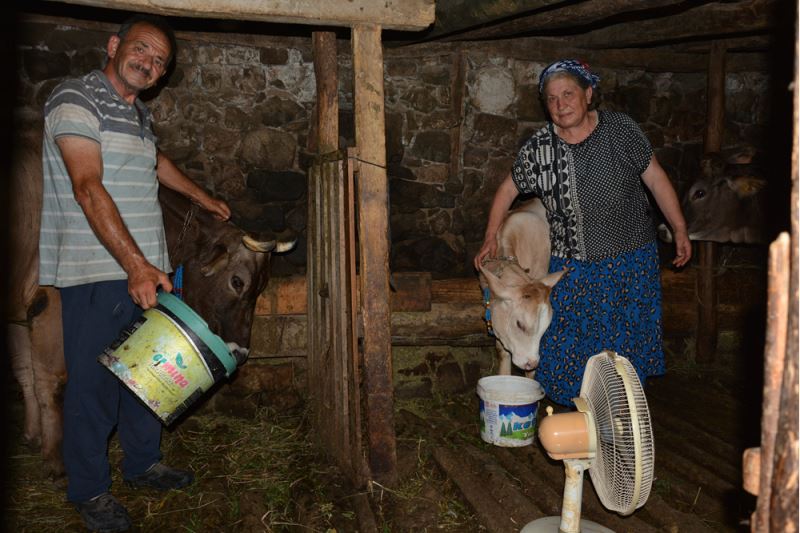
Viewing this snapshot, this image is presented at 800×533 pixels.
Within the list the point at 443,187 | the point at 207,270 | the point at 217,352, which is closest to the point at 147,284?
the point at 217,352

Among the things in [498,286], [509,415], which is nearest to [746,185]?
[498,286]

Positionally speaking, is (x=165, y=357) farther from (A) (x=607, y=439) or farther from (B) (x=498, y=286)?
(B) (x=498, y=286)

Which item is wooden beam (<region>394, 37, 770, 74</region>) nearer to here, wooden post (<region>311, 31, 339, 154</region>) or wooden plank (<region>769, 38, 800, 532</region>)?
wooden post (<region>311, 31, 339, 154</region>)

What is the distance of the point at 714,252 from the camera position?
592 centimetres

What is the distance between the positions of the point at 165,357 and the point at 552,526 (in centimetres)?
205

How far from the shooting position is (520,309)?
4.08 m

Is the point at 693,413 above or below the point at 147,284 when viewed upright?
below

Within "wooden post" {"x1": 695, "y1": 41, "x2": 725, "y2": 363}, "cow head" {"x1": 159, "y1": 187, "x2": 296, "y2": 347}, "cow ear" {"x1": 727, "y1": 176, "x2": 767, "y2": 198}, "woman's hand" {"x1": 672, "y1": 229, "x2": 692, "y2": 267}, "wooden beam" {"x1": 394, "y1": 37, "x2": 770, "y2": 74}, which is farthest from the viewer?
"cow ear" {"x1": 727, "y1": 176, "x2": 767, "y2": 198}

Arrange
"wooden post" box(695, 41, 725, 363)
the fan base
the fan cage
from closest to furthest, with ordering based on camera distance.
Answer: the fan cage < the fan base < "wooden post" box(695, 41, 725, 363)

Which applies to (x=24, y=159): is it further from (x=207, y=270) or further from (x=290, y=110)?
(x=290, y=110)

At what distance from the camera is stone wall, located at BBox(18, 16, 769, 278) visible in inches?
198

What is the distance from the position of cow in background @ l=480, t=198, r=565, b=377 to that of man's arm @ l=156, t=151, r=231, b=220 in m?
1.94

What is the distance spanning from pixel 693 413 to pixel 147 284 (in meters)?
4.19

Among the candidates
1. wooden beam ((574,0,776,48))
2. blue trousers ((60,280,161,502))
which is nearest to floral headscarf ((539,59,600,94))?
wooden beam ((574,0,776,48))
